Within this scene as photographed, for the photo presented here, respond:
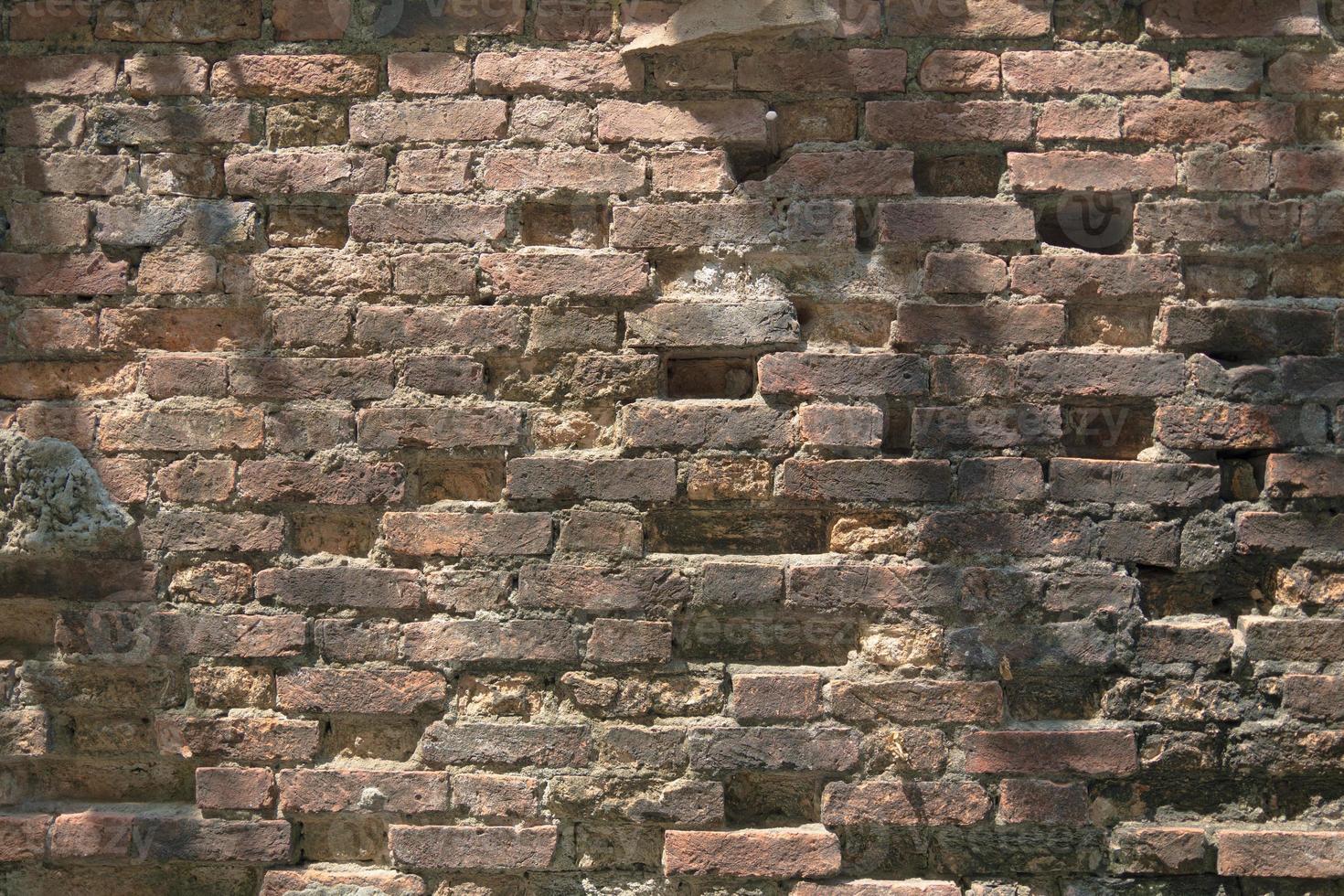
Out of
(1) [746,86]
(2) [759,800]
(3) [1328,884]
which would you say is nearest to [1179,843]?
(3) [1328,884]

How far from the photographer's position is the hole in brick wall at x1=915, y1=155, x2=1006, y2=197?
6.68ft

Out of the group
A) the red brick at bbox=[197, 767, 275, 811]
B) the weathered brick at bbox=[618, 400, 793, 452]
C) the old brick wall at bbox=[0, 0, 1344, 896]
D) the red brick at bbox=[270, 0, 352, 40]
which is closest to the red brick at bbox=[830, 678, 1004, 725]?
the old brick wall at bbox=[0, 0, 1344, 896]

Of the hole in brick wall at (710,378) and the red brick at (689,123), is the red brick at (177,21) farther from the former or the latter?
the hole in brick wall at (710,378)

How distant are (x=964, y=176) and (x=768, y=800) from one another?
1.35m

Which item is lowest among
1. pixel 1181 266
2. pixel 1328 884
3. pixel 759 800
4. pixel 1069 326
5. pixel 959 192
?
pixel 1328 884

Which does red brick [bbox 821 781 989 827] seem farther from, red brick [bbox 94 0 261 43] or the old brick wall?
red brick [bbox 94 0 261 43]

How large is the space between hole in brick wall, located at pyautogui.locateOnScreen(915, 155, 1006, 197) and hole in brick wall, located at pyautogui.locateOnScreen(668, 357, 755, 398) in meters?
0.53

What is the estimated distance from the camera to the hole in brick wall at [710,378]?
2039 millimetres

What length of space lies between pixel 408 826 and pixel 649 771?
1.62 ft

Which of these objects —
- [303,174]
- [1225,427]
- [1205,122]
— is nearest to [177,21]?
[303,174]

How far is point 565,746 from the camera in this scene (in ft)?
6.43

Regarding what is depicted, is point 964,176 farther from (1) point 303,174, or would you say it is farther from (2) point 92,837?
(2) point 92,837

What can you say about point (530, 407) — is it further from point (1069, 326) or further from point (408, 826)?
point (1069, 326)

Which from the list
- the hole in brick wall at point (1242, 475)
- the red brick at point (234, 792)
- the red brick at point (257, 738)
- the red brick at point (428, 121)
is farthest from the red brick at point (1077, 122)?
the red brick at point (234, 792)
